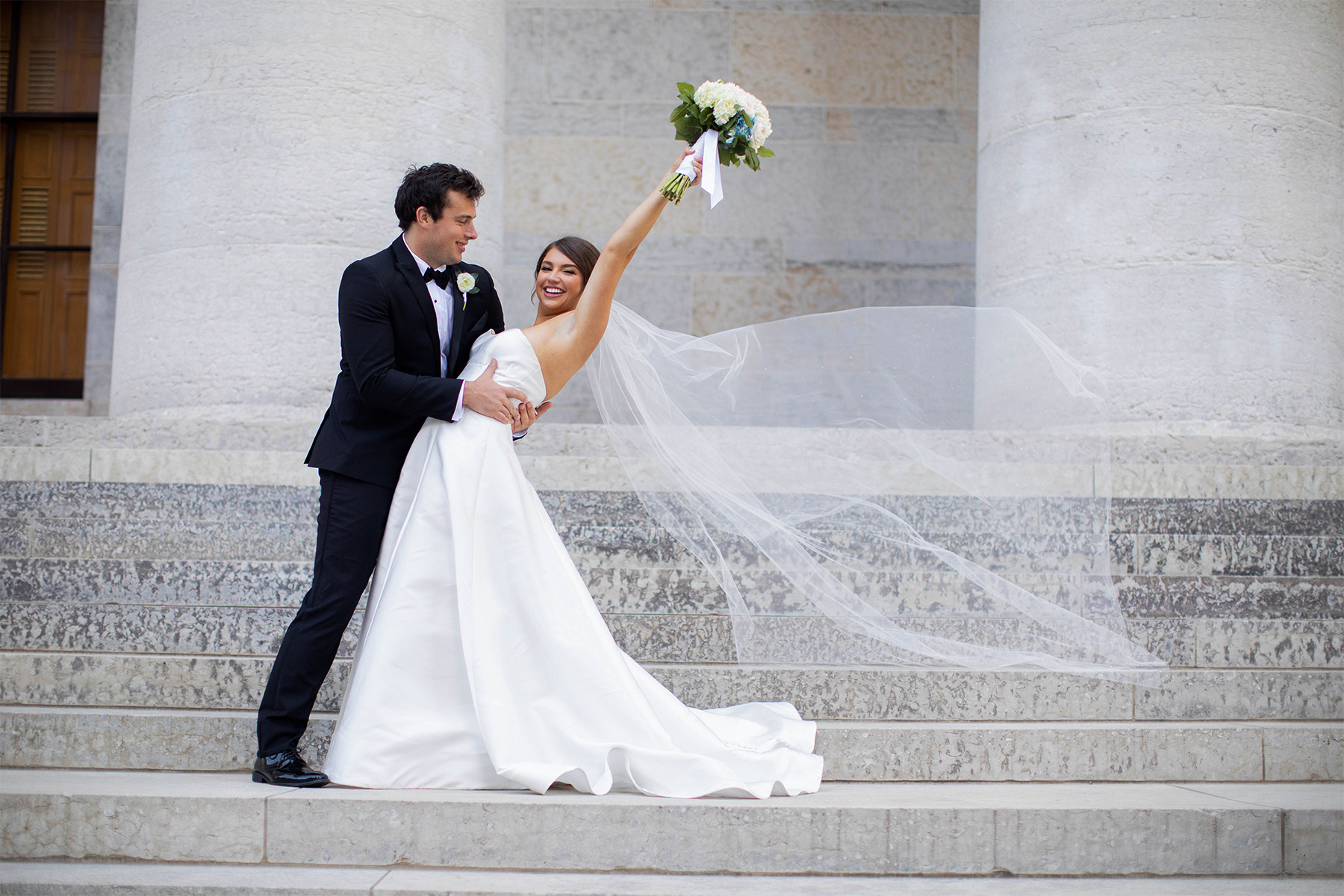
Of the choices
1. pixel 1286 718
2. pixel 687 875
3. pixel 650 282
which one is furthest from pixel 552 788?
pixel 650 282

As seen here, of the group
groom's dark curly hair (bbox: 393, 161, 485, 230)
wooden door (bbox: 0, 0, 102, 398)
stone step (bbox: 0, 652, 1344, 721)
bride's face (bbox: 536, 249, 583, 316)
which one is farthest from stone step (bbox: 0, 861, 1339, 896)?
A: wooden door (bbox: 0, 0, 102, 398)

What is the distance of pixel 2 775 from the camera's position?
3691 millimetres

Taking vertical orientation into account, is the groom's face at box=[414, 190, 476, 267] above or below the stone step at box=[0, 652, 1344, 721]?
above

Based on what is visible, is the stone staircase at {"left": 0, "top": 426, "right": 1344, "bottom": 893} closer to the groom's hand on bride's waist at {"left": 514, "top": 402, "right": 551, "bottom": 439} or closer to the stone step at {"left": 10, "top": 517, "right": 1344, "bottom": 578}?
the stone step at {"left": 10, "top": 517, "right": 1344, "bottom": 578}

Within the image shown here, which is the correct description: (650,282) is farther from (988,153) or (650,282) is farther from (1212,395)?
(1212,395)

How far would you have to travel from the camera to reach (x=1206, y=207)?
21.0 ft

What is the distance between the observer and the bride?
3559mm

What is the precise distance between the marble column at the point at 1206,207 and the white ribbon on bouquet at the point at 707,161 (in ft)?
11.9

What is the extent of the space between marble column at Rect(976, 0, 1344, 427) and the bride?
3.77m

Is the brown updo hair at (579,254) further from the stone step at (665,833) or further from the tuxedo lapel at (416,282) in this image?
the stone step at (665,833)

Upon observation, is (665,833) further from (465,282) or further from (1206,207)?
(1206,207)

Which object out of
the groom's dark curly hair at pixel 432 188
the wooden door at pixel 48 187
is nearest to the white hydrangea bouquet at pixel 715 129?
the groom's dark curly hair at pixel 432 188

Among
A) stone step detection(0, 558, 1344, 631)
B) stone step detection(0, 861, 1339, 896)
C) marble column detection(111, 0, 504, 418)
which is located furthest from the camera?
marble column detection(111, 0, 504, 418)

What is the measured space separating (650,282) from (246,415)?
425 cm
